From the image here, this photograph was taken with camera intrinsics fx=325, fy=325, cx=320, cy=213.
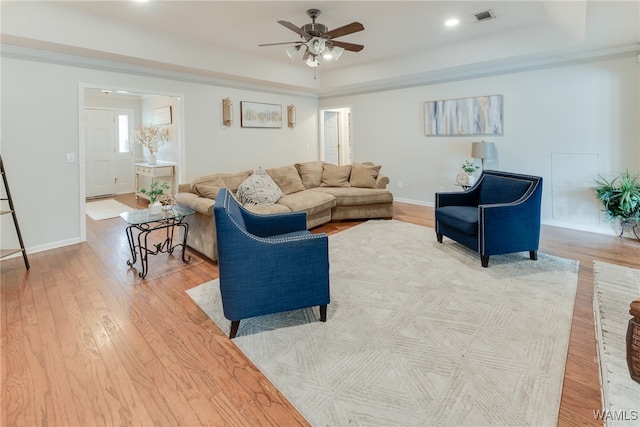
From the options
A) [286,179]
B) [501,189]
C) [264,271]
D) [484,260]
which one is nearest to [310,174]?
[286,179]

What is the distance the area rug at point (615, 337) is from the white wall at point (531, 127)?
1974mm

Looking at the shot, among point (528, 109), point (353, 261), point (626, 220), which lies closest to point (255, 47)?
point (353, 261)

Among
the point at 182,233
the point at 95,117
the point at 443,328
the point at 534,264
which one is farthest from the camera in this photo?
the point at 95,117

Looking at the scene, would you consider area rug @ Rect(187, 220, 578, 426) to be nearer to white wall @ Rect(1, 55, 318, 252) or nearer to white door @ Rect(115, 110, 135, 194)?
white wall @ Rect(1, 55, 318, 252)

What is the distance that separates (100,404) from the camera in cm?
165

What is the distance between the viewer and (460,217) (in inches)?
143

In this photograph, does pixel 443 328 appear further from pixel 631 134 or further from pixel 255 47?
pixel 255 47

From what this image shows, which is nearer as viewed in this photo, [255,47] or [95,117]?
[255,47]

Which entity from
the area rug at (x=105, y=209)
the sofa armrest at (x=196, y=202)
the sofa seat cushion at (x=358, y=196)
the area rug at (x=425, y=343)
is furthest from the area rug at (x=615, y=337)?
the area rug at (x=105, y=209)

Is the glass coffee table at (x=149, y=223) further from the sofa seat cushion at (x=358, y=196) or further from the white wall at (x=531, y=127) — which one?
the white wall at (x=531, y=127)

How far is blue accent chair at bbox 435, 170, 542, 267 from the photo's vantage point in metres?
3.29

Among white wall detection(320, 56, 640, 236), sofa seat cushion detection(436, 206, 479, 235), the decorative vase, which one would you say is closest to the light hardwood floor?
the decorative vase

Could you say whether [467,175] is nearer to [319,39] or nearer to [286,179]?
[286,179]

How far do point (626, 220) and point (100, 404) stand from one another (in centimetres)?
563
